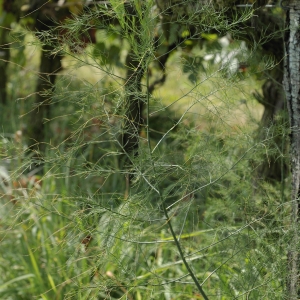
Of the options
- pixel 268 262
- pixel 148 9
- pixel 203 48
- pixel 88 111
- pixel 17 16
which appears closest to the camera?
pixel 148 9

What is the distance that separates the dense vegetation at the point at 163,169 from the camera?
73.0 inches

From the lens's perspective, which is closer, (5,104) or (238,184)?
(238,184)

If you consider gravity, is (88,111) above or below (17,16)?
above

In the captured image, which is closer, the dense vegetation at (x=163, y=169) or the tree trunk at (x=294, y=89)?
the dense vegetation at (x=163, y=169)

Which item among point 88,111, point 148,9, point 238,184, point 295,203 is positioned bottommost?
point 238,184

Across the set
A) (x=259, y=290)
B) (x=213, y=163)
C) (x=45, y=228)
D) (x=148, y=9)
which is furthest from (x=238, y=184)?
(x=45, y=228)

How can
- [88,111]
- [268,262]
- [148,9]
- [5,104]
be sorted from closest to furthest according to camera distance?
[148,9] < [88,111] < [268,262] < [5,104]

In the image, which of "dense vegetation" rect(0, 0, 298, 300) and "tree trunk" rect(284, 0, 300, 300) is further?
"tree trunk" rect(284, 0, 300, 300)

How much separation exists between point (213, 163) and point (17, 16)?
117 inches

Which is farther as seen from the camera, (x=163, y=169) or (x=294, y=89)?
(x=294, y=89)

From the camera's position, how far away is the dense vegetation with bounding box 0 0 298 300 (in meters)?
1.85

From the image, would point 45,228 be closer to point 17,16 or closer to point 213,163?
point 213,163

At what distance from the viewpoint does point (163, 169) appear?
1872mm

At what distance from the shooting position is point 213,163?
7.05 ft
